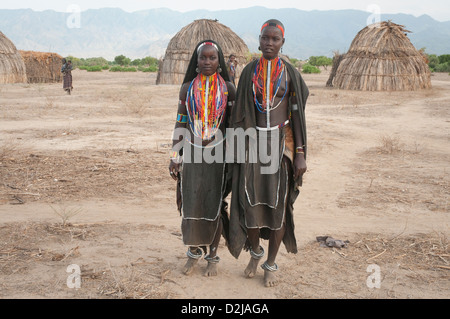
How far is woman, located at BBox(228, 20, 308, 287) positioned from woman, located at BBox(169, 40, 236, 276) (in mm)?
119

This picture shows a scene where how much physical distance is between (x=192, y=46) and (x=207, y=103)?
16.4 meters

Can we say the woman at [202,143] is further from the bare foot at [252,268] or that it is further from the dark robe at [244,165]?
the bare foot at [252,268]

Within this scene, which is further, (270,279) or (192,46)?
(192,46)

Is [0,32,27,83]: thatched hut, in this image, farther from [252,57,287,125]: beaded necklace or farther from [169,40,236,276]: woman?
[252,57,287,125]: beaded necklace

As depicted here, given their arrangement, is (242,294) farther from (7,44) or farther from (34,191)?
(7,44)

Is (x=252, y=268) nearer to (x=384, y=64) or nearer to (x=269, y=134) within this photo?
(x=269, y=134)

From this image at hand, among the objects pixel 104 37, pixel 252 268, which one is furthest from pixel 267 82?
pixel 104 37

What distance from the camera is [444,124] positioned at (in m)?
Answer: 9.57

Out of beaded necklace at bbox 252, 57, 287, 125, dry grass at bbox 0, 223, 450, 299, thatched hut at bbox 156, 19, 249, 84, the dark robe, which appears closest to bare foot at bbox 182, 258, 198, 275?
dry grass at bbox 0, 223, 450, 299

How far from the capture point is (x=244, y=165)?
2.82m

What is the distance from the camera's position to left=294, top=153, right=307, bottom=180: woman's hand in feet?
9.27
